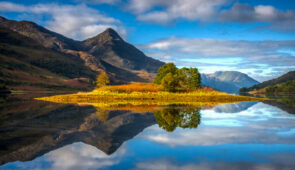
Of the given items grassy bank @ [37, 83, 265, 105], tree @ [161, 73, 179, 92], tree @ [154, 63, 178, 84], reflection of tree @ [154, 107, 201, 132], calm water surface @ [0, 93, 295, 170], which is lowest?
calm water surface @ [0, 93, 295, 170]

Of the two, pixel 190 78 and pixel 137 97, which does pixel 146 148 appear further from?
pixel 190 78

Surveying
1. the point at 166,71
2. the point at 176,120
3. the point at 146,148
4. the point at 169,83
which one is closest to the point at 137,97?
the point at 169,83

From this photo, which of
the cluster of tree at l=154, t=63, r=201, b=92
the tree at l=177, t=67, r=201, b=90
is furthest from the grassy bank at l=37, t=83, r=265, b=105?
the tree at l=177, t=67, r=201, b=90

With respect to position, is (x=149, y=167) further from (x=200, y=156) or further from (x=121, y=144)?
(x=121, y=144)

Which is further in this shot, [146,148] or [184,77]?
[184,77]

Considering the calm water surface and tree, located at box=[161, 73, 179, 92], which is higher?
tree, located at box=[161, 73, 179, 92]

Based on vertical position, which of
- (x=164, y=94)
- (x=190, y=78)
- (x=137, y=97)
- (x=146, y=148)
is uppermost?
(x=190, y=78)

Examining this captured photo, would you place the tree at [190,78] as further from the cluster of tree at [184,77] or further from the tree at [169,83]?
the tree at [169,83]

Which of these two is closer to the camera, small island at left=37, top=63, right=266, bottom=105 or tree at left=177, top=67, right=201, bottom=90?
small island at left=37, top=63, right=266, bottom=105

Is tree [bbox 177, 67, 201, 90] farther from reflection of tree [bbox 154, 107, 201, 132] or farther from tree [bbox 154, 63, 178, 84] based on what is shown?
reflection of tree [bbox 154, 107, 201, 132]

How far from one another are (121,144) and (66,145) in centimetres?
383

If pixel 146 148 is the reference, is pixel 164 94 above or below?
above

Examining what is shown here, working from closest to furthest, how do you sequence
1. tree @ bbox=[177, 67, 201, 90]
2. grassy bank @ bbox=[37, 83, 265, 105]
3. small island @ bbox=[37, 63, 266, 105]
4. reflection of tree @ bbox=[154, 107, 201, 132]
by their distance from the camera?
reflection of tree @ bbox=[154, 107, 201, 132], small island @ bbox=[37, 63, 266, 105], grassy bank @ bbox=[37, 83, 265, 105], tree @ bbox=[177, 67, 201, 90]

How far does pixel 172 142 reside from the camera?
1673 cm
